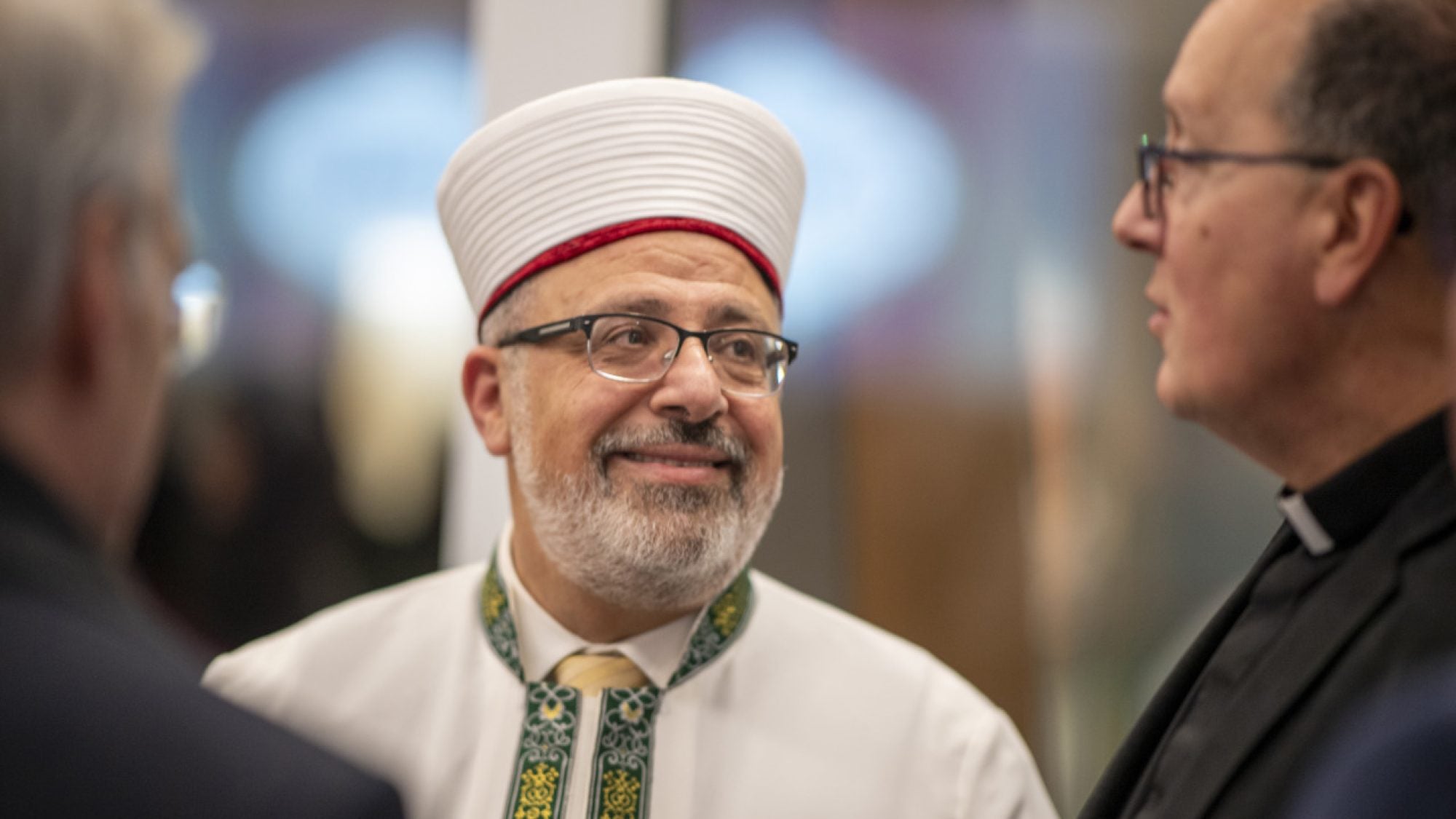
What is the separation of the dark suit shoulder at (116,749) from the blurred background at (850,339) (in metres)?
2.32

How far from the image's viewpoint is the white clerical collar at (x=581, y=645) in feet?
7.61

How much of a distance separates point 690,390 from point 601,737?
588 mm

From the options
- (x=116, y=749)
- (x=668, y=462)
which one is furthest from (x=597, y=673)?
(x=116, y=749)

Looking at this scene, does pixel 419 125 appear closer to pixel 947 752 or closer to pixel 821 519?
pixel 821 519

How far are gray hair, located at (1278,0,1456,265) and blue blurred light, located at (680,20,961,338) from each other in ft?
5.91

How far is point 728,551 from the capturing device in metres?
2.26

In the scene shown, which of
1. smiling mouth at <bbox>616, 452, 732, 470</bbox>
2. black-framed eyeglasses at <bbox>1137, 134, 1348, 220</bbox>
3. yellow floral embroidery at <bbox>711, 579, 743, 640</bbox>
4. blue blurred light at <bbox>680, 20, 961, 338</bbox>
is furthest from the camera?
blue blurred light at <bbox>680, 20, 961, 338</bbox>

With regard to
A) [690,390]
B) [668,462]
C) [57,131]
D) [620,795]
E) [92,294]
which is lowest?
[620,795]

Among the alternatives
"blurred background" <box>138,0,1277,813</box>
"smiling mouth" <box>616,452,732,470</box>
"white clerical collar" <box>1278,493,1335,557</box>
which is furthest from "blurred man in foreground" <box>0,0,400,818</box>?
Answer: "blurred background" <box>138,0,1277,813</box>

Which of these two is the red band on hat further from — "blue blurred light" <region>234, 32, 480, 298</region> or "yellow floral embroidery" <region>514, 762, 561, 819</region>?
"blue blurred light" <region>234, 32, 480, 298</region>

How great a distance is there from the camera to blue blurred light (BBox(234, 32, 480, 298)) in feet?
12.0

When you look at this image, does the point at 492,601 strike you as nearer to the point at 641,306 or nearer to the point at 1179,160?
the point at 641,306

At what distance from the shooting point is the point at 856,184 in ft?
11.3

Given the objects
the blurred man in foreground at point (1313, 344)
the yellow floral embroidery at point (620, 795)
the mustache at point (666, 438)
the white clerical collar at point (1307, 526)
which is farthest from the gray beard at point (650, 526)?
the white clerical collar at point (1307, 526)
